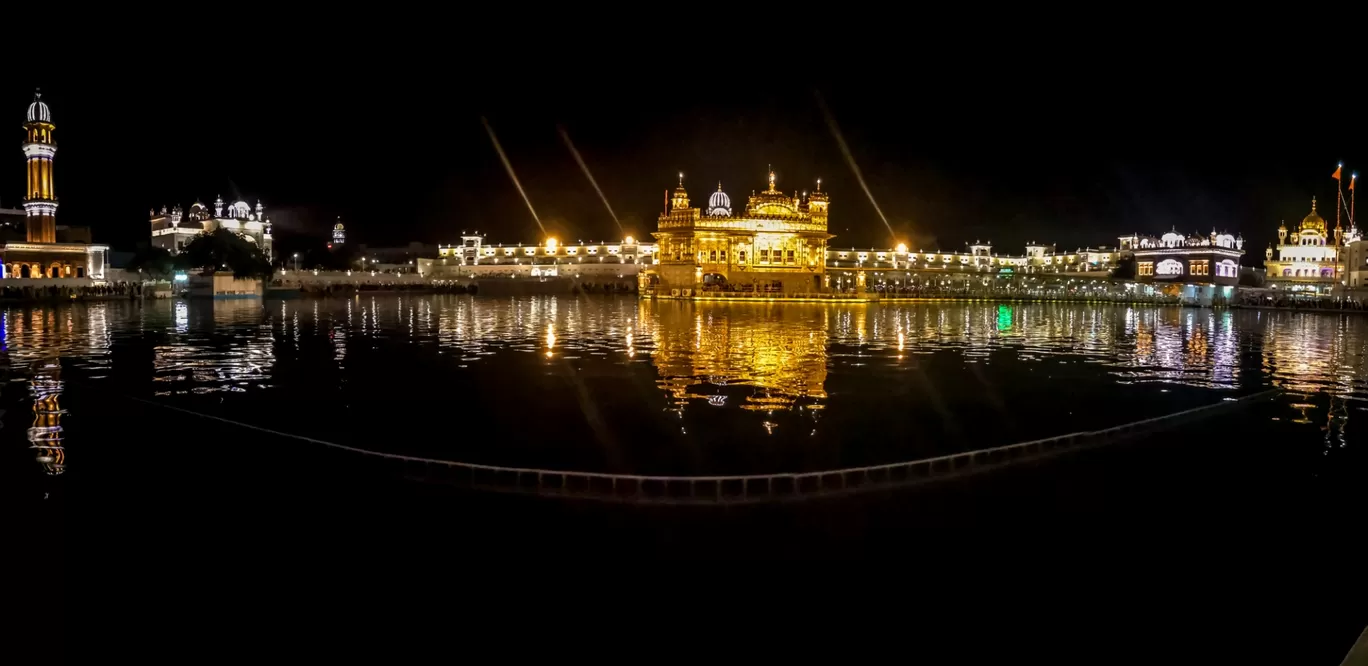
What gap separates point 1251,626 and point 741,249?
69.9 meters

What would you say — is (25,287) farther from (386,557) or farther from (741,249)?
(386,557)

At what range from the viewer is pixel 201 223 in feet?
289

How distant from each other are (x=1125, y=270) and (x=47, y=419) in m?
110

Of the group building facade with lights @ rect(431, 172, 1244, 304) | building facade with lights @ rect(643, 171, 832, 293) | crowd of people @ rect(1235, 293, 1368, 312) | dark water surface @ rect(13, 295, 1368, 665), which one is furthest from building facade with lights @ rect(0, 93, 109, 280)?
crowd of people @ rect(1235, 293, 1368, 312)

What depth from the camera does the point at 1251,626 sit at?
6.30 metres

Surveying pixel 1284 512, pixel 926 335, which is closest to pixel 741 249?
pixel 926 335

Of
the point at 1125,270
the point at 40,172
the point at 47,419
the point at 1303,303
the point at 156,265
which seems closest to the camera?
the point at 47,419

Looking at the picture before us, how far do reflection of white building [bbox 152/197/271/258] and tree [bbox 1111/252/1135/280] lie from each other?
9006 cm

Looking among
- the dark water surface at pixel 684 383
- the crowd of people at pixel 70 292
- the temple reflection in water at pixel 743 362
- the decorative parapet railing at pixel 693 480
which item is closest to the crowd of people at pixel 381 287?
the crowd of people at pixel 70 292

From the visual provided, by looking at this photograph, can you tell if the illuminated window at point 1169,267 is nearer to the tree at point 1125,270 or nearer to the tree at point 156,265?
the tree at point 1125,270

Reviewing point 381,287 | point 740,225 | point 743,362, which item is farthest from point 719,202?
point 743,362

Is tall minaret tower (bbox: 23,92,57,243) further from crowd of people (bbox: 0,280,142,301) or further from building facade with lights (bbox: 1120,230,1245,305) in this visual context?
building facade with lights (bbox: 1120,230,1245,305)

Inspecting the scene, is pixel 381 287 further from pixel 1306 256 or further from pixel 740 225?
pixel 1306 256

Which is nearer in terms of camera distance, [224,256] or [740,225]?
[224,256]
